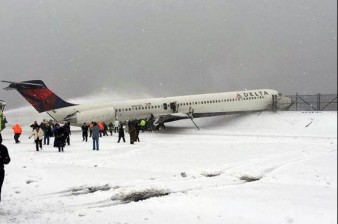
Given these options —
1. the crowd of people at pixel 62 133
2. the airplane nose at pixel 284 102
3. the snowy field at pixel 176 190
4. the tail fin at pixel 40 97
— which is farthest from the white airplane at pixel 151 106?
the snowy field at pixel 176 190

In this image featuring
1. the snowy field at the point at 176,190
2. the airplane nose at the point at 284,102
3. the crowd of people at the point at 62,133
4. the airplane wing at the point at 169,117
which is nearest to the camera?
the snowy field at the point at 176,190

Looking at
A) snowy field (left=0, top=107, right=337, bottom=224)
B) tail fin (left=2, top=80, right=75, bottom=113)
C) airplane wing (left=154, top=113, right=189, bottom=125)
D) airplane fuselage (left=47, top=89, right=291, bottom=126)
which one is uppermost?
tail fin (left=2, top=80, right=75, bottom=113)

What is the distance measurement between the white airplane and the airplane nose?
0.68 ft

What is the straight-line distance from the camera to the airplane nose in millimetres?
47531

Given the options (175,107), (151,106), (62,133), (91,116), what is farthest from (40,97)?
(62,133)

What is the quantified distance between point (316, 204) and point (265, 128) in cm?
3263

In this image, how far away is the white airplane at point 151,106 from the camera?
39.8 m

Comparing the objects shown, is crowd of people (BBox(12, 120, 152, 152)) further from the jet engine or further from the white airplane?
the white airplane

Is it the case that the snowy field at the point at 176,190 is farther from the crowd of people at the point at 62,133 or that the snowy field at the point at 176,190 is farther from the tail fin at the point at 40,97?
the tail fin at the point at 40,97

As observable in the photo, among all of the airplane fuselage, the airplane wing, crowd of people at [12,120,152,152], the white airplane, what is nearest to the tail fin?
the white airplane

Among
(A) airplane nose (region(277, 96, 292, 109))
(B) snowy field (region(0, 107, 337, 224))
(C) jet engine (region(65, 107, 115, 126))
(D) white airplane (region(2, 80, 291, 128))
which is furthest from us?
(A) airplane nose (region(277, 96, 292, 109))

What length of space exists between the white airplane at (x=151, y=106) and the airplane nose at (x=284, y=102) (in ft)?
0.68

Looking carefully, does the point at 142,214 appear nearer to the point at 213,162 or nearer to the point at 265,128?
the point at 213,162

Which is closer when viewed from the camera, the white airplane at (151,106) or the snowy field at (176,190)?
the snowy field at (176,190)
